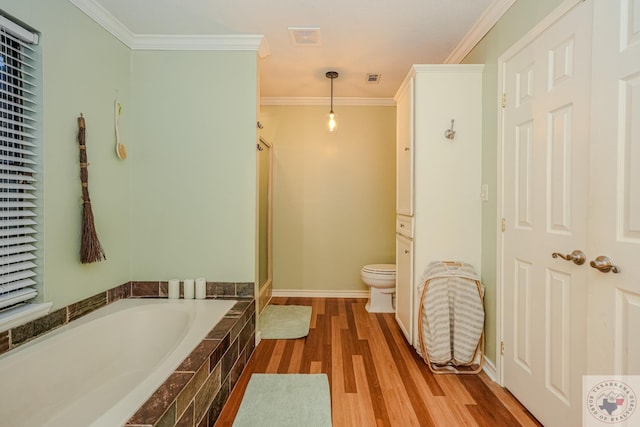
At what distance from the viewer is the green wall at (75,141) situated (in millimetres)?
1725

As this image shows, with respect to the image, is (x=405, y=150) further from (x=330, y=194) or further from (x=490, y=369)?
(x=490, y=369)

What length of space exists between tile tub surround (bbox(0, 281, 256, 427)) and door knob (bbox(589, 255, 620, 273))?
1681 mm

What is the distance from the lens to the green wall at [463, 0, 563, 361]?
1991mm

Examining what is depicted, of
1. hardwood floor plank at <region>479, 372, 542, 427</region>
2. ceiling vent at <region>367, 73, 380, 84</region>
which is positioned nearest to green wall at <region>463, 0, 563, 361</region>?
hardwood floor plank at <region>479, 372, 542, 427</region>

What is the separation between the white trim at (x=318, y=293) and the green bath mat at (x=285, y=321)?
38cm

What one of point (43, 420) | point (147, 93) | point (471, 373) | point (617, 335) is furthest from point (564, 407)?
point (147, 93)

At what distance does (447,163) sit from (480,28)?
3.09 ft

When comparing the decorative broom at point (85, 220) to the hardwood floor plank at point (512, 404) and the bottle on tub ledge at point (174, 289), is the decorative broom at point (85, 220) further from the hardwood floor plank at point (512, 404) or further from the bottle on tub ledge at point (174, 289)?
the hardwood floor plank at point (512, 404)

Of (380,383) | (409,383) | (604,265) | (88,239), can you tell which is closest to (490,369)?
(409,383)

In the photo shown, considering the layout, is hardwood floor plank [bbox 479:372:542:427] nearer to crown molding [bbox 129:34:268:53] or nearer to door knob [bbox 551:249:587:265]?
door knob [bbox 551:249:587:265]

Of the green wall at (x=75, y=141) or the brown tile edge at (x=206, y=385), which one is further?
the green wall at (x=75, y=141)

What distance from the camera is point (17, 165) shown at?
5.39 feet

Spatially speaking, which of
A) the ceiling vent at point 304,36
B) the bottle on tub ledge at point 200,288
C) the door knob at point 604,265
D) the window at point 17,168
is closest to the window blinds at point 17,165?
the window at point 17,168

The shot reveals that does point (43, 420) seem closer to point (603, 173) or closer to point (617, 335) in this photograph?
point (617, 335)
